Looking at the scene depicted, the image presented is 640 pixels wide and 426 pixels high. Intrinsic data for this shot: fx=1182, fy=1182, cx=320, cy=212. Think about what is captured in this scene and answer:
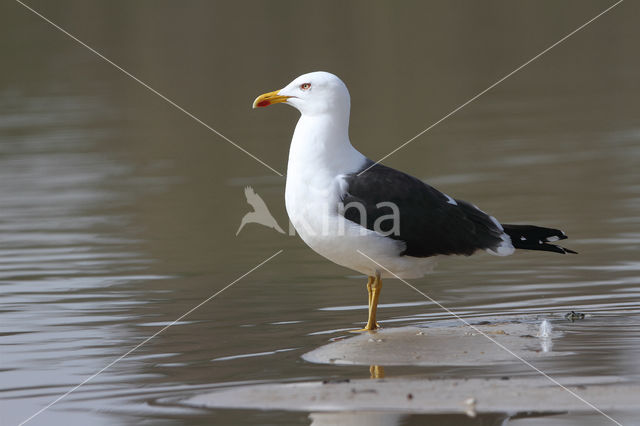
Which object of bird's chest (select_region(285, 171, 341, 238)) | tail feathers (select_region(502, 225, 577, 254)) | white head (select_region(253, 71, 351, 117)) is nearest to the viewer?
bird's chest (select_region(285, 171, 341, 238))

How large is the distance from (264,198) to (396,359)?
6.95m

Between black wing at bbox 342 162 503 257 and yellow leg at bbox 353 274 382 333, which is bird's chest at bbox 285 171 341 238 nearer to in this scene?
black wing at bbox 342 162 503 257

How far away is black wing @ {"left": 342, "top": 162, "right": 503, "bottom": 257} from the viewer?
7.56 meters

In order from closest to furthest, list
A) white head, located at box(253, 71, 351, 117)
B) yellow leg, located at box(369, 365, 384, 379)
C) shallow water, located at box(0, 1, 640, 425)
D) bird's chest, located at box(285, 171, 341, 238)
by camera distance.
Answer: yellow leg, located at box(369, 365, 384, 379) < shallow water, located at box(0, 1, 640, 425) < bird's chest, located at box(285, 171, 341, 238) < white head, located at box(253, 71, 351, 117)

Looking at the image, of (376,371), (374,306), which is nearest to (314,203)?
(374,306)

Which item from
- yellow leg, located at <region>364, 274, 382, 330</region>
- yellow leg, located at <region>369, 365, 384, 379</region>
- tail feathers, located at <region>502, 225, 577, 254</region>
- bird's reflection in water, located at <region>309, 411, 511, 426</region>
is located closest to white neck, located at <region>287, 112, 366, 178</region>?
yellow leg, located at <region>364, 274, 382, 330</region>

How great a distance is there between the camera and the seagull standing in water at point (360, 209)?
7520 mm

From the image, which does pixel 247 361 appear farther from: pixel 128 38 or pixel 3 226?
pixel 128 38

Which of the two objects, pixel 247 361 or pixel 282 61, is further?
pixel 282 61

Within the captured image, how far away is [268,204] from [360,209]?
5869mm

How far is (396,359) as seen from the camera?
6.98 m

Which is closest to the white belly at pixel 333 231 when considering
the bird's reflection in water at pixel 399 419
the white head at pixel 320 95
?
the white head at pixel 320 95

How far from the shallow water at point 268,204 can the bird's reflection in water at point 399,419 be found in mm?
29

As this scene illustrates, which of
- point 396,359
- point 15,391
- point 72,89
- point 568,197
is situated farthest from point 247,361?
point 72,89
